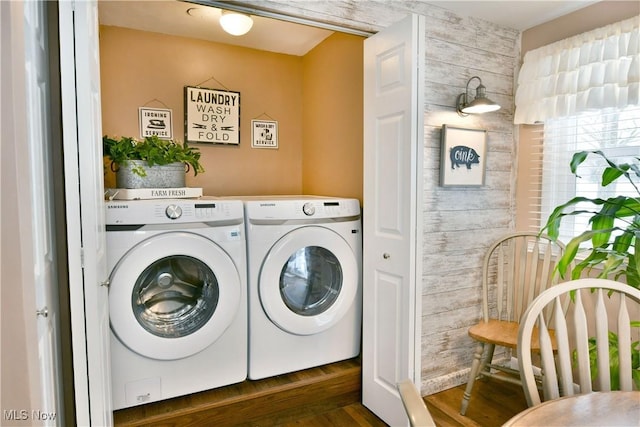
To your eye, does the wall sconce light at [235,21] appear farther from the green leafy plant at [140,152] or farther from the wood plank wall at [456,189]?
the green leafy plant at [140,152]

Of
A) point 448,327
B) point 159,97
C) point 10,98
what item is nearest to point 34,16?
point 10,98

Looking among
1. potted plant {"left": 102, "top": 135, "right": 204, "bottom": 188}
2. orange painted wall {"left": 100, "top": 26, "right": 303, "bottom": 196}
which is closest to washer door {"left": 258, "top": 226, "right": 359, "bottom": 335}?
potted plant {"left": 102, "top": 135, "right": 204, "bottom": 188}

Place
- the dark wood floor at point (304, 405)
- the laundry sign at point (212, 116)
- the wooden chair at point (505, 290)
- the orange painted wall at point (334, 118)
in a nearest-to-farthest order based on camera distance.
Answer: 1. the dark wood floor at point (304, 405)
2. the wooden chair at point (505, 290)
3. the orange painted wall at point (334, 118)
4. the laundry sign at point (212, 116)

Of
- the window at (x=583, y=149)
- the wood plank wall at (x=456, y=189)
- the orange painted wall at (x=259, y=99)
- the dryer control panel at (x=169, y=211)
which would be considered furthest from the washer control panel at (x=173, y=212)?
the window at (x=583, y=149)

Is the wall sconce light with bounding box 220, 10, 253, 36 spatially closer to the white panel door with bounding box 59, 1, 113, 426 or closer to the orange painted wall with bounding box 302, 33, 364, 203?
the orange painted wall with bounding box 302, 33, 364, 203

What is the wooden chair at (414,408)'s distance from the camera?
0.72 meters

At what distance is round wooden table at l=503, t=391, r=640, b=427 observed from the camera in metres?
0.93

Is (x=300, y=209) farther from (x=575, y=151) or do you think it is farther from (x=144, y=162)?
(x=575, y=151)

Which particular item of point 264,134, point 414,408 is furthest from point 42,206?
point 264,134

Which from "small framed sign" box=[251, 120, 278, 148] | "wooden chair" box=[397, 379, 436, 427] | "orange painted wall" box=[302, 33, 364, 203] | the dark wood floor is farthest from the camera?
"small framed sign" box=[251, 120, 278, 148]

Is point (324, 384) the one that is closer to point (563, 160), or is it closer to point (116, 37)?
point (563, 160)

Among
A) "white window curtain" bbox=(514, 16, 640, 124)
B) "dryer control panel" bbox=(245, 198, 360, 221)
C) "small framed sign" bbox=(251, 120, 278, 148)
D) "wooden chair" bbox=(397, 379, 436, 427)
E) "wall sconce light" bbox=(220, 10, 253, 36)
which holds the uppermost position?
"wall sconce light" bbox=(220, 10, 253, 36)

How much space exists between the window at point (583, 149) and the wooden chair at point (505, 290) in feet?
0.72

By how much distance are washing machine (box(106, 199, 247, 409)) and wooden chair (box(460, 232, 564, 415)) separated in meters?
1.27
